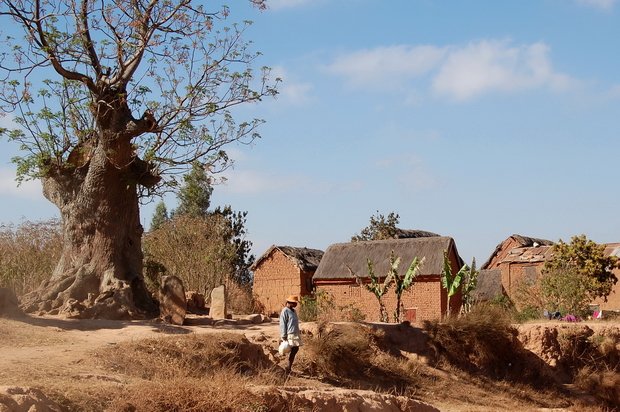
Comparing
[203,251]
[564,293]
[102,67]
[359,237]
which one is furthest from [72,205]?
[359,237]

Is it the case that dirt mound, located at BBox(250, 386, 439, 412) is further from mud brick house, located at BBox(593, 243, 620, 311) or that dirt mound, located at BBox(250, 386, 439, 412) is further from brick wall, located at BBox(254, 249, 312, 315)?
mud brick house, located at BBox(593, 243, 620, 311)

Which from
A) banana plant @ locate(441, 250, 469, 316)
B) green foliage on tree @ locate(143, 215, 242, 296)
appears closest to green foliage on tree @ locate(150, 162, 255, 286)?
green foliage on tree @ locate(143, 215, 242, 296)

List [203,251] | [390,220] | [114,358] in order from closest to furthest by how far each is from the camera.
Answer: [114,358] → [203,251] → [390,220]

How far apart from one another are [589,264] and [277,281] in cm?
1422

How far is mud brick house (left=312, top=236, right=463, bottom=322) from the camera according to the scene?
89.8 ft

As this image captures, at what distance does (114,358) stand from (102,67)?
8.50m

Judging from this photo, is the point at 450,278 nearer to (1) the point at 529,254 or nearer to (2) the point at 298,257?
(2) the point at 298,257

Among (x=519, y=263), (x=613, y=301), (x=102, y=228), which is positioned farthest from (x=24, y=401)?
(x=519, y=263)

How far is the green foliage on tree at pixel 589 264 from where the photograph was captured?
28203 mm

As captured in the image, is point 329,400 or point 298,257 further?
point 298,257

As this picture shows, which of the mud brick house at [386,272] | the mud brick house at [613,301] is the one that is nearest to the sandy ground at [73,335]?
the mud brick house at [386,272]

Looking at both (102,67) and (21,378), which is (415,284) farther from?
(21,378)

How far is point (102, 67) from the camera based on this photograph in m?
17.3

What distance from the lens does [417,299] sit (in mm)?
27547
